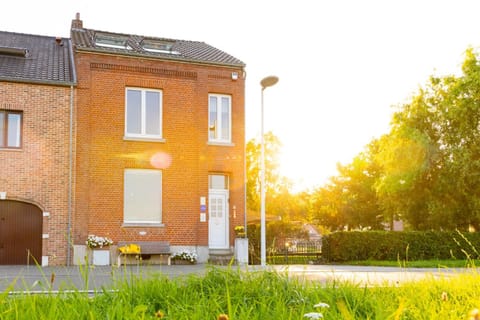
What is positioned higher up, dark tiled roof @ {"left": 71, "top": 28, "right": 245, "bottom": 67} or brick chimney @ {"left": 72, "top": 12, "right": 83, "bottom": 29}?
brick chimney @ {"left": 72, "top": 12, "right": 83, "bottom": 29}

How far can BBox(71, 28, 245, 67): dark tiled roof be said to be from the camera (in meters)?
23.4

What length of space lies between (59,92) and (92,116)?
1440mm

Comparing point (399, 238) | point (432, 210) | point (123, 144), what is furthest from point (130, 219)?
point (432, 210)

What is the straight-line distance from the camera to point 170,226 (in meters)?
23.3

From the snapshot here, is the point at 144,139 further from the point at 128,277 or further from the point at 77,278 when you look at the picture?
the point at 128,277

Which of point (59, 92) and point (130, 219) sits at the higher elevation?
point (59, 92)

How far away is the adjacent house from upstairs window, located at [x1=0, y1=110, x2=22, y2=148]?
0.12 feet

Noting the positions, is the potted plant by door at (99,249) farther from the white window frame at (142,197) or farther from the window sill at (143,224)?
the white window frame at (142,197)

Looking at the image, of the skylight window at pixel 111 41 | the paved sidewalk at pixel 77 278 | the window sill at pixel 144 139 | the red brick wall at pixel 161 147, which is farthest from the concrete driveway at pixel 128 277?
the skylight window at pixel 111 41

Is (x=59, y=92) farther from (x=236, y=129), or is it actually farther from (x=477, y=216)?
(x=477, y=216)

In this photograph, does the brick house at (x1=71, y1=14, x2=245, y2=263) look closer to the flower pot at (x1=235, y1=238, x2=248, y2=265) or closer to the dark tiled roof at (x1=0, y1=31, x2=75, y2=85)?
the flower pot at (x1=235, y1=238, x2=248, y2=265)

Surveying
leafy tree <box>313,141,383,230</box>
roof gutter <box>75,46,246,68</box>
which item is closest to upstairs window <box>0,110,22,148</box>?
roof gutter <box>75,46,246,68</box>

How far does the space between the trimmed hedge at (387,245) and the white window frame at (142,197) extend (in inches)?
339

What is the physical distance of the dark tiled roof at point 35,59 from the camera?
73.0 ft
